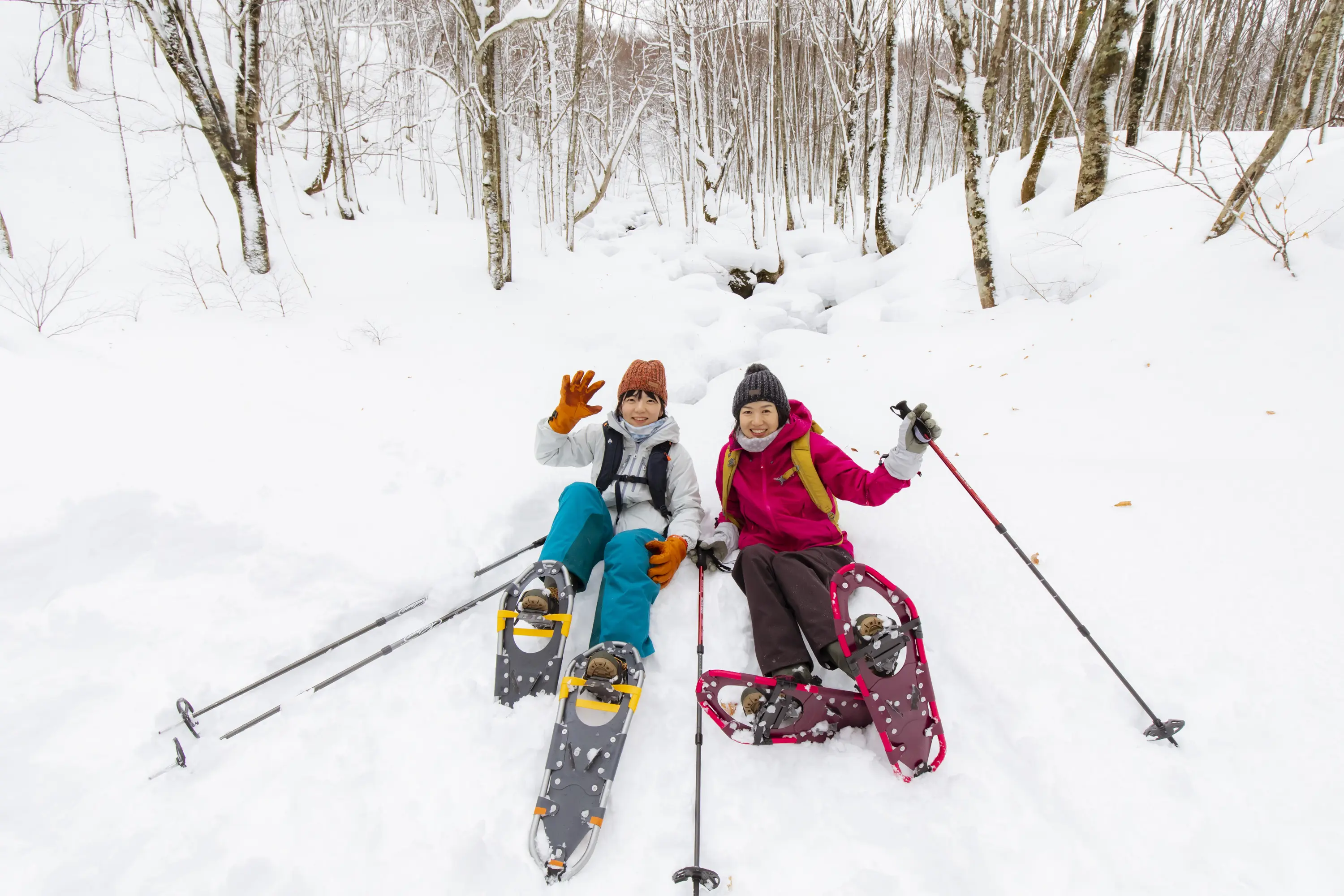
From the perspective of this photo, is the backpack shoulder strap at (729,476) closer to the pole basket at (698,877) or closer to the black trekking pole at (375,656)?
the black trekking pole at (375,656)

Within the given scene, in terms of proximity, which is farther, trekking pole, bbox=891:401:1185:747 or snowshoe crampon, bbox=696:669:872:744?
snowshoe crampon, bbox=696:669:872:744

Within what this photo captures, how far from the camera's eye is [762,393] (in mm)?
2793

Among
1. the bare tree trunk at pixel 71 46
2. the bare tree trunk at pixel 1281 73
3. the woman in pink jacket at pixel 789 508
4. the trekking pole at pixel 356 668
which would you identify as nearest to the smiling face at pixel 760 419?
the woman in pink jacket at pixel 789 508

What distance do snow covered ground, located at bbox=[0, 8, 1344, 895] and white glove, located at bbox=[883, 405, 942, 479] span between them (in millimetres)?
724

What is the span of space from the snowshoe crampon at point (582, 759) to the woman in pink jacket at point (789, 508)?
0.59 meters

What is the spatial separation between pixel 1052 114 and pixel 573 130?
7103 mm

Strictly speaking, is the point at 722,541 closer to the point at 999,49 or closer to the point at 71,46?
the point at 999,49

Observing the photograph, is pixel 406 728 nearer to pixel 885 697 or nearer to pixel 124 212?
pixel 885 697

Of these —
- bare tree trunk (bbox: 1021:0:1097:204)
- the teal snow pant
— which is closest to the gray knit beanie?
the teal snow pant

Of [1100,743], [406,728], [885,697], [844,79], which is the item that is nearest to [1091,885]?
[1100,743]

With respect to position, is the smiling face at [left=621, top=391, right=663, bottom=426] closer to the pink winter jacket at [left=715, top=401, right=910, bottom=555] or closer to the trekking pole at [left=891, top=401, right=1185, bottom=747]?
the pink winter jacket at [left=715, top=401, right=910, bottom=555]

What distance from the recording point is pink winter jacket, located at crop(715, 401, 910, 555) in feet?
8.54

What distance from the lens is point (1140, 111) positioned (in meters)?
6.35

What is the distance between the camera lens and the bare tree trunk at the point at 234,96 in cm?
510
